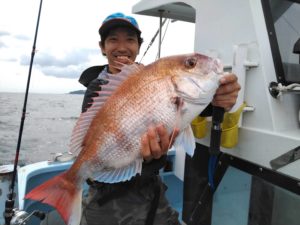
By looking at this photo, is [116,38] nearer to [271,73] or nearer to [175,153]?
[271,73]

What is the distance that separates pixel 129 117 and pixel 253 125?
108 centimetres

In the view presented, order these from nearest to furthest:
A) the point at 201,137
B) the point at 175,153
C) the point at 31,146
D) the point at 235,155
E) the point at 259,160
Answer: the point at 259,160
the point at 235,155
the point at 201,137
the point at 175,153
the point at 31,146

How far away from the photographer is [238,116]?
2195 millimetres

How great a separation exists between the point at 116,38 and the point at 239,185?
5.09ft

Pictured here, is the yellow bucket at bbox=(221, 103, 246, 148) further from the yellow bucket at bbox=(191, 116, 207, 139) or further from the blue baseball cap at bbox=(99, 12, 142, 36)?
the blue baseball cap at bbox=(99, 12, 142, 36)

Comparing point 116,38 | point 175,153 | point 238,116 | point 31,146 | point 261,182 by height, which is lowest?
point 31,146

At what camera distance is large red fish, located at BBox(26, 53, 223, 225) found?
1.56 m

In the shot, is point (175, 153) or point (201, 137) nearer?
point (201, 137)

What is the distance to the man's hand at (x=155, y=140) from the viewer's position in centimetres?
157

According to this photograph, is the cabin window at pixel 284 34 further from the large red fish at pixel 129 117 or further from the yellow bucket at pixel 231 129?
the large red fish at pixel 129 117

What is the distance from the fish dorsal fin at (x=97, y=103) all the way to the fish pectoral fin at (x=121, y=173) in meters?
0.20

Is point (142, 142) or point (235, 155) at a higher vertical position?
point (142, 142)

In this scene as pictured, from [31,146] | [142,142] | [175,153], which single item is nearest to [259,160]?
[142,142]

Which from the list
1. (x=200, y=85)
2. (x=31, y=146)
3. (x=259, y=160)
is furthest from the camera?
(x=31, y=146)
